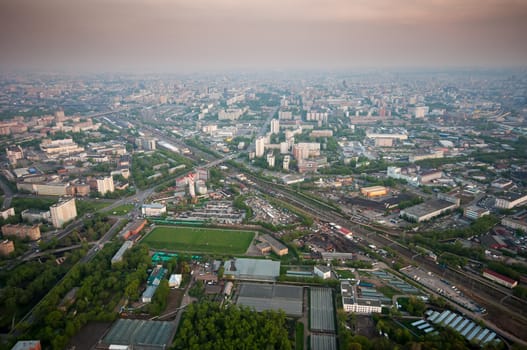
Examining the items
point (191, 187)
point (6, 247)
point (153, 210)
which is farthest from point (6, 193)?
point (191, 187)

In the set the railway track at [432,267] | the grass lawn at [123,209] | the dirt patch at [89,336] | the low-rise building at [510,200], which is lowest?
the dirt patch at [89,336]

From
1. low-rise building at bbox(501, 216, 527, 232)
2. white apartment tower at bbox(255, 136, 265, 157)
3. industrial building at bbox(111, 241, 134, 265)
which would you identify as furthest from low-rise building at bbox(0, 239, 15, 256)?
low-rise building at bbox(501, 216, 527, 232)

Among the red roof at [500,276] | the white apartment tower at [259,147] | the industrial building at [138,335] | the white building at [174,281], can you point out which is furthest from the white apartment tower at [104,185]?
the red roof at [500,276]

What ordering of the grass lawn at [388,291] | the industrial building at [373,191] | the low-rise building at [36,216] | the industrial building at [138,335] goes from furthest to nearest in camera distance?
the industrial building at [373,191], the low-rise building at [36,216], the grass lawn at [388,291], the industrial building at [138,335]

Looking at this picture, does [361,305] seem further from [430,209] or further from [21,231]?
[21,231]

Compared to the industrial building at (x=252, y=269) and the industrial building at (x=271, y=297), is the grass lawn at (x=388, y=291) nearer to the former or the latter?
the industrial building at (x=271, y=297)
